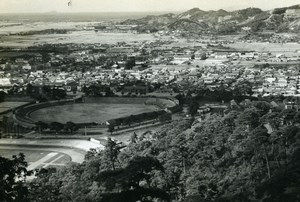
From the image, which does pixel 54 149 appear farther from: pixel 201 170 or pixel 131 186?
pixel 131 186

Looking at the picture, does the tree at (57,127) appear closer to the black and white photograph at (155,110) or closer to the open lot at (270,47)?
the black and white photograph at (155,110)

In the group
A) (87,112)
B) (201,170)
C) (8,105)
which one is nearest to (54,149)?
(87,112)

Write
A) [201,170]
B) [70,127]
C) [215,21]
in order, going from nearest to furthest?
[201,170] < [70,127] < [215,21]

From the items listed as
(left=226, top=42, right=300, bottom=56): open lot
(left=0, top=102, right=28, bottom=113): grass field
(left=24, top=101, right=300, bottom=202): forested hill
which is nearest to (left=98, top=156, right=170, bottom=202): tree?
(left=24, top=101, right=300, bottom=202): forested hill

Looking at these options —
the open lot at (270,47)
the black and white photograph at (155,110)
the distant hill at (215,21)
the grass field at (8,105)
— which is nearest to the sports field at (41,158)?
the black and white photograph at (155,110)

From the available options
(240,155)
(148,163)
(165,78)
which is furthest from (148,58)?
(148,163)

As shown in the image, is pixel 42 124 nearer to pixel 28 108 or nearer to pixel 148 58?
pixel 28 108
